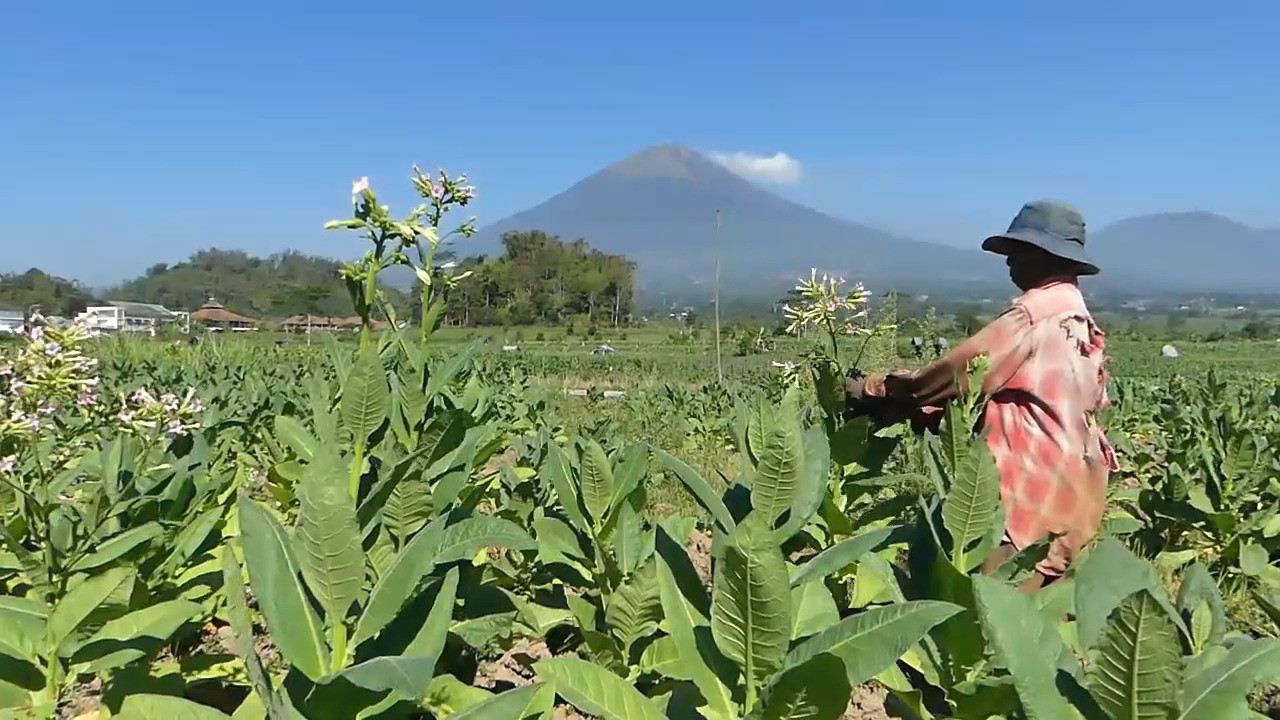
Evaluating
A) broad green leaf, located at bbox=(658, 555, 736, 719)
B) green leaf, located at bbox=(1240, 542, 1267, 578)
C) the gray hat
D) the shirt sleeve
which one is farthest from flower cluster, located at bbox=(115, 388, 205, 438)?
green leaf, located at bbox=(1240, 542, 1267, 578)

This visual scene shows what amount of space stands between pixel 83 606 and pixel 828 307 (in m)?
2.05

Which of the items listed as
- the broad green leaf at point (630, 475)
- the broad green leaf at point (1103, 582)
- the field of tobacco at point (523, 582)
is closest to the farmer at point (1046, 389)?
the field of tobacco at point (523, 582)

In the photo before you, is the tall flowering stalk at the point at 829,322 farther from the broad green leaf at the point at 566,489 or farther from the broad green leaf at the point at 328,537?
the broad green leaf at the point at 328,537

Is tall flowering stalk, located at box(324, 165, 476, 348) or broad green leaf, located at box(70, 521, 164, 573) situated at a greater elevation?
tall flowering stalk, located at box(324, 165, 476, 348)

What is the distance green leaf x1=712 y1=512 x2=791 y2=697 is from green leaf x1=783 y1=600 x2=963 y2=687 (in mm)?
46

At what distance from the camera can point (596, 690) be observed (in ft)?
4.59

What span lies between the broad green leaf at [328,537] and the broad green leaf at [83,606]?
890 mm

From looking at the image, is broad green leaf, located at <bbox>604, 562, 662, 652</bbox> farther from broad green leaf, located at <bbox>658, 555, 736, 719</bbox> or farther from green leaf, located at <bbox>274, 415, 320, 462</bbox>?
green leaf, located at <bbox>274, 415, 320, 462</bbox>

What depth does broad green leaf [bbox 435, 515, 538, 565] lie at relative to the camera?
1.59m

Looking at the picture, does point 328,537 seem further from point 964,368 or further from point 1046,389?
point 1046,389

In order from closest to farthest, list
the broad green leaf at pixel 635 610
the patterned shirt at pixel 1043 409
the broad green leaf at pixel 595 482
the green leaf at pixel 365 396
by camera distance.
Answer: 1. the green leaf at pixel 365 396
2. the broad green leaf at pixel 635 610
3. the broad green leaf at pixel 595 482
4. the patterned shirt at pixel 1043 409

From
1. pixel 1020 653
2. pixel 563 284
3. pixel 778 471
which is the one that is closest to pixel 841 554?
pixel 778 471

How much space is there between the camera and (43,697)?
1895 mm

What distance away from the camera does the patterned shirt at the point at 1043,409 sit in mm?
3258
